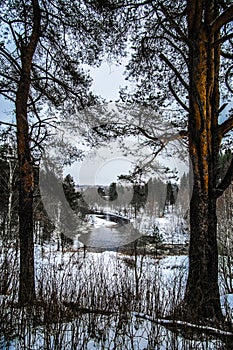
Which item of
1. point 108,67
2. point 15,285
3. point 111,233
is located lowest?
point 111,233

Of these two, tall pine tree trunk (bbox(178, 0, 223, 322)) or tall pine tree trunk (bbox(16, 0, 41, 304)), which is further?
tall pine tree trunk (bbox(16, 0, 41, 304))

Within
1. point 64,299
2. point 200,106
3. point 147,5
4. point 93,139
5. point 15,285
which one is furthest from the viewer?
point 93,139

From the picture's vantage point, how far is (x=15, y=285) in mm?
2455

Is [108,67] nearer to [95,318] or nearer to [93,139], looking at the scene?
[93,139]

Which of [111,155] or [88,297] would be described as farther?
[111,155]

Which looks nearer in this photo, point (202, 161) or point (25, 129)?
point (202, 161)

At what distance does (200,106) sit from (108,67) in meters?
2.09

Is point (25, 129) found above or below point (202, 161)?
above

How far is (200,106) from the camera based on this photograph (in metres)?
3.44

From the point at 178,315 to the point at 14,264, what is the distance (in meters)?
1.58

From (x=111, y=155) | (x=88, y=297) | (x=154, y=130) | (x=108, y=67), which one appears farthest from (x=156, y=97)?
(x=88, y=297)

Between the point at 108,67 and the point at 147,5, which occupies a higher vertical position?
the point at 147,5

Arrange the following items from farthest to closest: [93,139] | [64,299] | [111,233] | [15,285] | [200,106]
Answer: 1. [111,233]
2. [93,139]
3. [200,106]
4. [64,299]
5. [15,285]

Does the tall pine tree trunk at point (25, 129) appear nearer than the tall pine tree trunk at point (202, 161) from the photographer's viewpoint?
No
